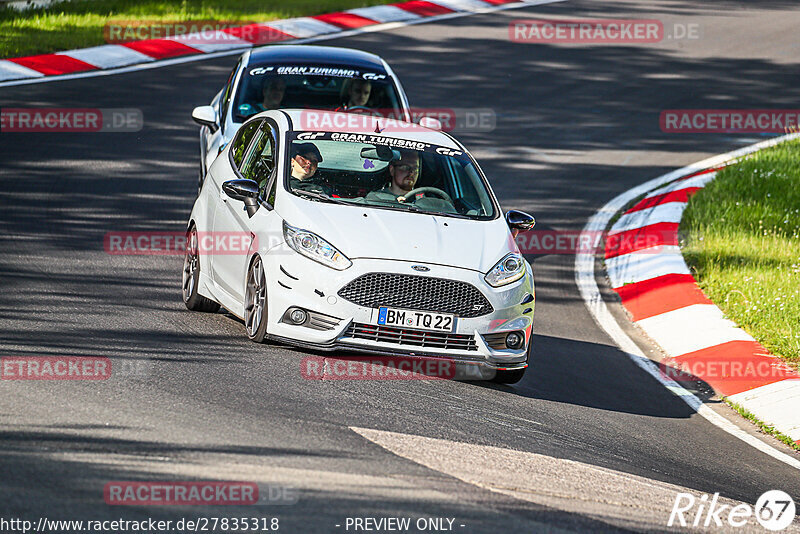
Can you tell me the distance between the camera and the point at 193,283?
9.67 metres

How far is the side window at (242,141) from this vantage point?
398 inches

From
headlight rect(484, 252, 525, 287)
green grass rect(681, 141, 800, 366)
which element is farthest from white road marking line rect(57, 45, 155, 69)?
headlight rect(484, 252, 525, 287)

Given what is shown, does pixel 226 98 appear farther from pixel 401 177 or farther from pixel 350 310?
pixel 350 310

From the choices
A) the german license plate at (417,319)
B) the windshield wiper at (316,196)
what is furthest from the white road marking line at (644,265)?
the german license plate at (417,319)

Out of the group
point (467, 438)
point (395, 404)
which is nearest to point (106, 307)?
point (395, 404)

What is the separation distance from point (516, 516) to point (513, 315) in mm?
2773

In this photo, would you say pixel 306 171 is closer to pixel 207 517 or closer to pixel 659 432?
pixel 659 432

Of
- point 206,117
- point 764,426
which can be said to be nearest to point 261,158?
point 206,117

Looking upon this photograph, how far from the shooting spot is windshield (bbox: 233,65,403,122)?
41.9 feet

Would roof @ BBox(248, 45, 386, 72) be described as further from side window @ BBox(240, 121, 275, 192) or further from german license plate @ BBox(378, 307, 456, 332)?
german license plate @ BBox(378, 307, 456, 332)

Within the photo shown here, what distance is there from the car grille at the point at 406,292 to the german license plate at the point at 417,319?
35mm

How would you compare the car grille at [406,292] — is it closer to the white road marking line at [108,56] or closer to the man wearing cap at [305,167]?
the man wearing cap at [305,167]

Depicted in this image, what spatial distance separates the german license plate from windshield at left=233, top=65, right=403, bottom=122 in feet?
16.6

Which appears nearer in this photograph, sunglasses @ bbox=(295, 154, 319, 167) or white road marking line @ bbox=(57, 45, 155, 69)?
sunglasses @ bbox=(295, 154, 319, 167)
